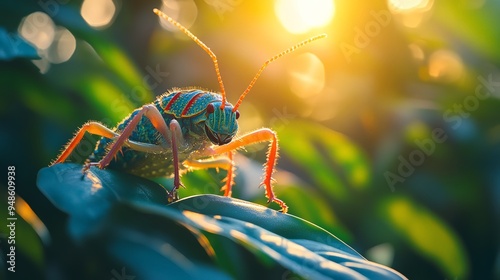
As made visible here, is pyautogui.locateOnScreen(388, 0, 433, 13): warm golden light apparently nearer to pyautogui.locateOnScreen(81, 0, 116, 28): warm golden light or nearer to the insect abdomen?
the insect abdomen

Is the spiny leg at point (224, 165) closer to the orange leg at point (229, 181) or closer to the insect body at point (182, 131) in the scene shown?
the orange leg at point (229, 181)

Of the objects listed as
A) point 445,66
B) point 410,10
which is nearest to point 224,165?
point 445,66

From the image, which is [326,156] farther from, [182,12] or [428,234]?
[182,12]

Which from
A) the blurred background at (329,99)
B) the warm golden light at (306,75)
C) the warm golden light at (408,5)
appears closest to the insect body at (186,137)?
the blurred background at (329,99)

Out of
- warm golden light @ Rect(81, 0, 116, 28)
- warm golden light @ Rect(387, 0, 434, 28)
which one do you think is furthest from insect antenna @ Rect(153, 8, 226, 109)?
warm golden light @ Rect(387, 0, 434, 28)

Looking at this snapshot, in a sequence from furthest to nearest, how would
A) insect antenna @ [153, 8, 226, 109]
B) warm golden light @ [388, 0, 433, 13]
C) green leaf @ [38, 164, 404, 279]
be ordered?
warm golden light @ [388, 0, 433, 13] < insect antenna @ [153, 8, 226, 109] < green leaf @ [38, 164, 404, 279]

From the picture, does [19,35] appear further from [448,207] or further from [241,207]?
[448,207]
